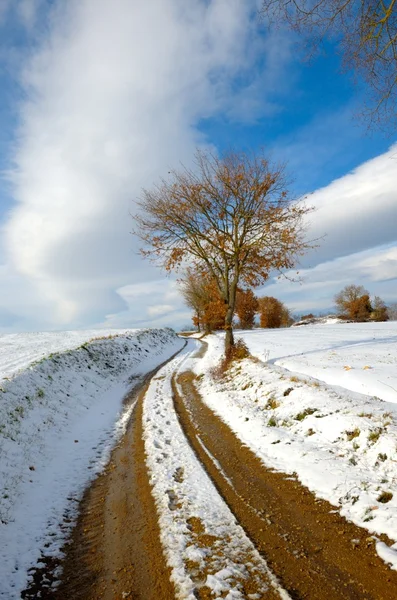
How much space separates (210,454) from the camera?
708 centimetres

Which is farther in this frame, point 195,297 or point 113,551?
point 195,297

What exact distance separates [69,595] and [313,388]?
22.8 ft

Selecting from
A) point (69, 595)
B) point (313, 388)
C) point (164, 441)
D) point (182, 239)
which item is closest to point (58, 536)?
point (69, 595)

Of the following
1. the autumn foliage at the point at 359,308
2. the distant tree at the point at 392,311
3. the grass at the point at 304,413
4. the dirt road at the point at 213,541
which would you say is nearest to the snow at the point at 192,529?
the dirt road at the point at 213,541

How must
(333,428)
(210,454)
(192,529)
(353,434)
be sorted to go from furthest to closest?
1. (210,454)
2. (333,428)
3. (353,434)
4. (192,529)

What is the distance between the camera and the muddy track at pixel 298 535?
3.36m

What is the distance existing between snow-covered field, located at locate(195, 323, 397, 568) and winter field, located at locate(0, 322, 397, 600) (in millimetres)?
22

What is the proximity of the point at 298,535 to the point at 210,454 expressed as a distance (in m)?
3.02

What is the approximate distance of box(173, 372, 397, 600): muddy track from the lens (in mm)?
3363

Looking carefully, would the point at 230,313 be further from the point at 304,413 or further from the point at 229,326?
the point at 304,413

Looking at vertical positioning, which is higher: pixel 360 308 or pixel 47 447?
pixel 47 447

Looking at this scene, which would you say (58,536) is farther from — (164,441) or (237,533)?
(164,441)

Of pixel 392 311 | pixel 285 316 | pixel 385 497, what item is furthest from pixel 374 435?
pixel 392 311

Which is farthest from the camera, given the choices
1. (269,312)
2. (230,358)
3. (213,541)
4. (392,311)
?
(392,311)
